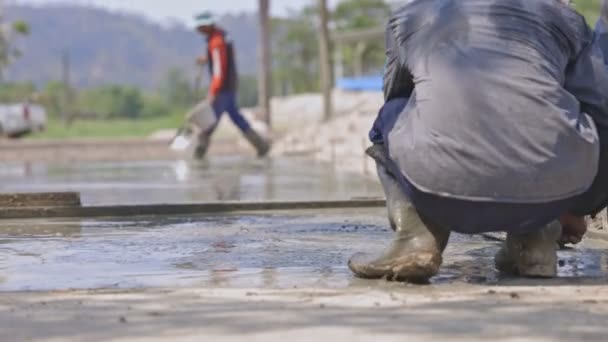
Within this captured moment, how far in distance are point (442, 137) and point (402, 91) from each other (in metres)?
0.55

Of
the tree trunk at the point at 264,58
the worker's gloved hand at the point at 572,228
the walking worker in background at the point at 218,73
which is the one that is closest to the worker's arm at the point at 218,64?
the walking worker in background at the point at 218,73

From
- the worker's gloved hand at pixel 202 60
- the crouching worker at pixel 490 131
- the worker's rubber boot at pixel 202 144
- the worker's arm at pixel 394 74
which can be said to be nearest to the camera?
the crouching worker at pixel 490 131

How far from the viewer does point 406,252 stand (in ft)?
18.4

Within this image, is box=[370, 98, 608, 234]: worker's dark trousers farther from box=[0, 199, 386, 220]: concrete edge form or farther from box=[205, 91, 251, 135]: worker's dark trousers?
box=[205, 91, 251, 135]: worker's dark trousers

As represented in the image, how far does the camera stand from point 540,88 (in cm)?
553

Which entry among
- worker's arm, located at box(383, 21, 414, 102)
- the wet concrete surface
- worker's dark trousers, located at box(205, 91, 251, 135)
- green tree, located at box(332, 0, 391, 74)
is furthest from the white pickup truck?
worker's arm, located at box(383, 21, 414, 102)

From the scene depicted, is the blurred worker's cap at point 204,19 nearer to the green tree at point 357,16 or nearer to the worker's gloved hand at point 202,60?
the worker's gloved hand at point 202,60

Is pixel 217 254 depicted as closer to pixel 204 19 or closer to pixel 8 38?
pixel 204 19

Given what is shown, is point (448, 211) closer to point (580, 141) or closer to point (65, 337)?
point (580, 141)

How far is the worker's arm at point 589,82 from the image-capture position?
576cm

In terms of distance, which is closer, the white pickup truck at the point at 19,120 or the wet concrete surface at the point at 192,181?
the wet concrete surface at the point at 192,181

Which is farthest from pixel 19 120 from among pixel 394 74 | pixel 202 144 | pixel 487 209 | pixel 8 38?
pixel 487 209

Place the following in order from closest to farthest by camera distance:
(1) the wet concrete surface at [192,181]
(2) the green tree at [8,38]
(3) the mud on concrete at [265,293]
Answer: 1. (3) the mud on concrete at [265,293]
2. (1) the wet concrete surface at [192,181]
3. (2) the green tree at [8,38]

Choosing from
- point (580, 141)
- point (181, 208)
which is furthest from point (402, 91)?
point (181, 208)
